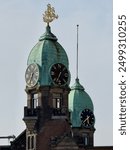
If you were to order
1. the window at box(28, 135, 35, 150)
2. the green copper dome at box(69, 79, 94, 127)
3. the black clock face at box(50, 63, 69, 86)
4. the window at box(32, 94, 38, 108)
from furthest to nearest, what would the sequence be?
the green copper dome at box(69, 79, 94, 127) < the window at box(32, 94, 38, 108) < the window at box(28, 135, 35, 150) < the black clock face at box(50, 63, 69, 86)

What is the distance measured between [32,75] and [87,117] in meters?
22.9

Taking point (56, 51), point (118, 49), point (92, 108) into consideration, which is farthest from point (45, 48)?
point (118, 49)

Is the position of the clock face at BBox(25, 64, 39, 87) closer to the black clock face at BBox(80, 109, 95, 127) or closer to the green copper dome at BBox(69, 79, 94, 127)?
the green copper dome at BBox(69, 79, 94, 127)

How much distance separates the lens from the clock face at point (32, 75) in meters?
76.0

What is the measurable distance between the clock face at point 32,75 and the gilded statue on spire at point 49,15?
242 inches

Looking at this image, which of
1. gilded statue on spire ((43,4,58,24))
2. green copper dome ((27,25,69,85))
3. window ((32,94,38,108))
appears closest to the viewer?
green copper dome ((27,25,69,85))

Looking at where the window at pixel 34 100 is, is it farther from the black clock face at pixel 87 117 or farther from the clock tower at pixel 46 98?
the black clock face at pixel 87 117

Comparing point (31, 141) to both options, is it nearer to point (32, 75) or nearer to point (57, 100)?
point (57, 100)

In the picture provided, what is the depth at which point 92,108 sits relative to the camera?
9694 centimetres

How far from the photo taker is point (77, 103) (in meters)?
95.9

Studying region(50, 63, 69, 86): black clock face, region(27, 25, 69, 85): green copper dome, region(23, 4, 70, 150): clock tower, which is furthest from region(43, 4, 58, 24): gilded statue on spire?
region(50, 63, 69, 86): black clock face

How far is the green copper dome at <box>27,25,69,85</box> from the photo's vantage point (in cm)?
7581

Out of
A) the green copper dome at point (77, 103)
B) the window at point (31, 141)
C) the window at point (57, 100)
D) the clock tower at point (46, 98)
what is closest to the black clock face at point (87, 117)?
the green copper dome at point (77, 103)

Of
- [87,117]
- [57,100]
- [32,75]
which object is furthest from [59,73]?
[87,117]
